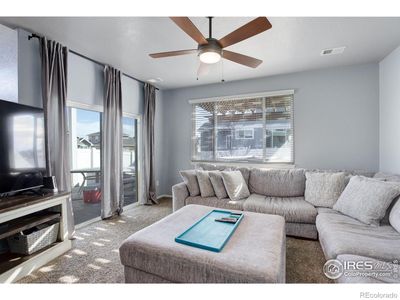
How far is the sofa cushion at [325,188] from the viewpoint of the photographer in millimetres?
2633

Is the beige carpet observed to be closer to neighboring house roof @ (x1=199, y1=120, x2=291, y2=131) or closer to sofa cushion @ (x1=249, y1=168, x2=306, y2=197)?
sofa cushion @ (x1=249, y1=168, x2=306, y2=197)

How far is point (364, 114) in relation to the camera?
3342mm

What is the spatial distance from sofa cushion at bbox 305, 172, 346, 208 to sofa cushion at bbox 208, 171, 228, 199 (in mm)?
1179

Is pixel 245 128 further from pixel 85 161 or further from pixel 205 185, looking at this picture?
pixel 85 161

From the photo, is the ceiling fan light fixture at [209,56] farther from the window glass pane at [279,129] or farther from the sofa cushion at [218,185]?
the window glass pane at [279,129]

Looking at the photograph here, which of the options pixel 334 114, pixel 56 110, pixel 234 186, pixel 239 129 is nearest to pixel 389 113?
pixel 334 114

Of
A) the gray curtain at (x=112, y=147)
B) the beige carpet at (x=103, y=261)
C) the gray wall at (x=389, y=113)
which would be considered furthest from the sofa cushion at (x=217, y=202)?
the gray wall at (x=389, y=113)

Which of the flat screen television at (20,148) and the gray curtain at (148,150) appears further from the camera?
the gray curtain at (148,150)

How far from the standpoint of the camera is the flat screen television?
1.94m

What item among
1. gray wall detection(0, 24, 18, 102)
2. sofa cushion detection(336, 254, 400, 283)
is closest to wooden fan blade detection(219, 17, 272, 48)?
sofa cushion detection(336, 254, 400, 283)

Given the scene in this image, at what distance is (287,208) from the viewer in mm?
2615

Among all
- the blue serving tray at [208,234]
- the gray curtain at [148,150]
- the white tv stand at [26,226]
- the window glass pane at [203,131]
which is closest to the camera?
the blue serving tray at [208,234]

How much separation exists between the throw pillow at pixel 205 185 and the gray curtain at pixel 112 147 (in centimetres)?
147
